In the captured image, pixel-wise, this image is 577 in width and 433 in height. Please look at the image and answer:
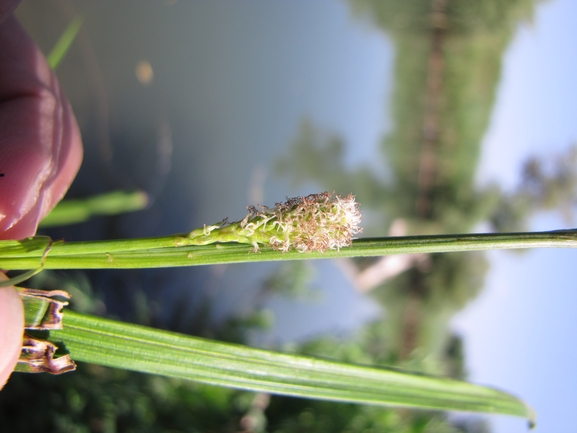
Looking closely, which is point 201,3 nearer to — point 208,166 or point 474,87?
point 208,166

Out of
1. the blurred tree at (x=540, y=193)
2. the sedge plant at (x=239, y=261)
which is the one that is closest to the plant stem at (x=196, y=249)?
the sedge plant at (x=239, y=261)

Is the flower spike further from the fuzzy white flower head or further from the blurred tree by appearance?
the blurred tree

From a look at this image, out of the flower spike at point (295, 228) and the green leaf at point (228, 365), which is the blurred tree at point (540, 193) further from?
the flower spike at point (295, 228)

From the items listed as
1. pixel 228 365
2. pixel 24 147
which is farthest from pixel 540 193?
pixel 24 147

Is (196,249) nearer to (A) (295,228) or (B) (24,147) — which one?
(A) (295,228)

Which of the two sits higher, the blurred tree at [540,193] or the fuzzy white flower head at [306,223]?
the blurred tree at [540,193]

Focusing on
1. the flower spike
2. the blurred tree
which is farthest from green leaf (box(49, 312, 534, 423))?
the blurred tree
